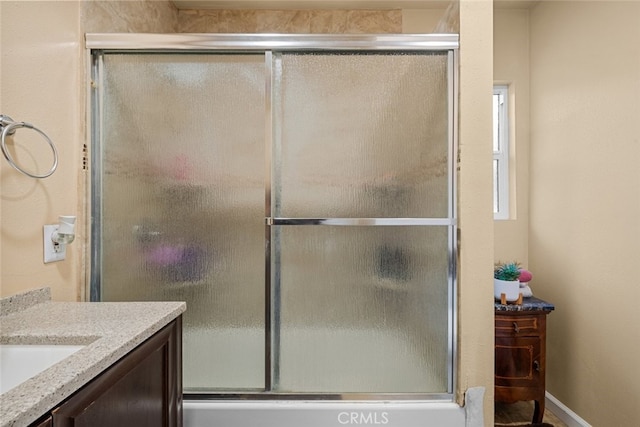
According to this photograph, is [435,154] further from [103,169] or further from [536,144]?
[103,169]

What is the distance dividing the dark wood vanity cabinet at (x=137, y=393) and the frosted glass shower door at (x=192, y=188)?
440 mm

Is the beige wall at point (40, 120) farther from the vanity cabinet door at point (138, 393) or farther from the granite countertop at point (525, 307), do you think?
the granite countertop at point (525, 307)

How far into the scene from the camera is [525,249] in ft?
7.86

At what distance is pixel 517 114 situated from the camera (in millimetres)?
2387

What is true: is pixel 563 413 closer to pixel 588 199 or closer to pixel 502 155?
pixel 588 199

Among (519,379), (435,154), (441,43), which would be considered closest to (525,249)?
(519,379)

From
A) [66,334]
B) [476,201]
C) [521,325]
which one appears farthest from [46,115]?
[521,325]

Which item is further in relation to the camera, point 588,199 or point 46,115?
point 588,199

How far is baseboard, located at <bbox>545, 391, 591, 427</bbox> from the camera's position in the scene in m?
1.93

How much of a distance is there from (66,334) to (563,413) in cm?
254

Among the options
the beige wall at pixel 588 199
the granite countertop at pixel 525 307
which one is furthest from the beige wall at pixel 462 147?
the beige wall at pixel 588 199

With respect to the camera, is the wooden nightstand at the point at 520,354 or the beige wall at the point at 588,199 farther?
the wooden nightstand at the point at 520,354

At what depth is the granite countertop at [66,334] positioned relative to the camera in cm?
59

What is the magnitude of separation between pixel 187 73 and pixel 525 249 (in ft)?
7.72
